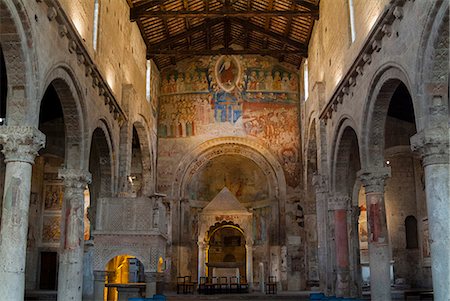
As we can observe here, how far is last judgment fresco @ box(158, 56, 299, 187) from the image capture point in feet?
82.4

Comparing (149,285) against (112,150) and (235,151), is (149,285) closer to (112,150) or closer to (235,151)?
(112,150)

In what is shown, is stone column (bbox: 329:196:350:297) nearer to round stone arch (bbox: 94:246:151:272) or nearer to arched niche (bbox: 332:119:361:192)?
arched niche (bbox: 332:119:361:192)

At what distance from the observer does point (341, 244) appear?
684 inches

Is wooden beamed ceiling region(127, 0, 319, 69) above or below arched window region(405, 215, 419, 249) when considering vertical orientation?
above

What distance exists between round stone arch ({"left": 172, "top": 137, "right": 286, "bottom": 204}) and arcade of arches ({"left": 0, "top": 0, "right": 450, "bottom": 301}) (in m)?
0.07

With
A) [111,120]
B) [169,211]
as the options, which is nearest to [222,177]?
[169,211]

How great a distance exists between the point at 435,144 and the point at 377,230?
436 centimetres

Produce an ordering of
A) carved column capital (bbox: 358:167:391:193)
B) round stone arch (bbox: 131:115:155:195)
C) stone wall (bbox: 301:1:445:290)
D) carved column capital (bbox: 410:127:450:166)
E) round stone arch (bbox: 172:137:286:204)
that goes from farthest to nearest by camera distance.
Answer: round stone arch (bbox: 172:137:286:204)
round stone arch (bbox: 131:115:155:195)
carved column capital (bbox: 358:167:391:193)
stone wall (bbox: 301:1:445:290)
carved column capital (bbox: 410:127:450:166)

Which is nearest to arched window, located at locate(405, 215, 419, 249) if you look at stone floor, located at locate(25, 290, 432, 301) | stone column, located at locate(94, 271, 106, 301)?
stone floor, located at locate(25, 290, 432, 301)

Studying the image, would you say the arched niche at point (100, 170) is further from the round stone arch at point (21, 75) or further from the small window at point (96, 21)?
the round stone arch at point (21, 75)

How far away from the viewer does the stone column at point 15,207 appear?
983cm

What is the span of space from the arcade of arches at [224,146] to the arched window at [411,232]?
9 cm

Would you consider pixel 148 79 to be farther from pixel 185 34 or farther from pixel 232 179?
pixel 232 179

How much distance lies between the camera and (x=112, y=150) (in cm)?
1780
